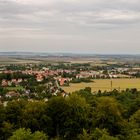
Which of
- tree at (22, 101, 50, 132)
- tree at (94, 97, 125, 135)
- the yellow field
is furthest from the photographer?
the yellow field

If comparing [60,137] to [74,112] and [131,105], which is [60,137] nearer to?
[74,112]

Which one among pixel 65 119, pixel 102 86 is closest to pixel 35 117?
pixel 65 119

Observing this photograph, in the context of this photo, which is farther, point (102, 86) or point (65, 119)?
point (102, 86)

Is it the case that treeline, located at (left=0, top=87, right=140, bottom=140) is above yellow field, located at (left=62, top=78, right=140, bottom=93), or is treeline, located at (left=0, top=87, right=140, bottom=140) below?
above

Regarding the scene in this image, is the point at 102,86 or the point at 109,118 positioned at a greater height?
the point at 109,118

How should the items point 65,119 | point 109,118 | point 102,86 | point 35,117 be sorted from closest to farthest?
point 109,118
point 35,117
point 65,119
point 102,86

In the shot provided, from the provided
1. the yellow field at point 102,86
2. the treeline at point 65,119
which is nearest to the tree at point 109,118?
the treeline at point 65,119

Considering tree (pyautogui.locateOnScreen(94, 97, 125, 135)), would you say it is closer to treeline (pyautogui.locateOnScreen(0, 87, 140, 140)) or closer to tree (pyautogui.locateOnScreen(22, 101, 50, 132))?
treeline (pyautogui.locateOnScreen(0, 87, 140, 140))

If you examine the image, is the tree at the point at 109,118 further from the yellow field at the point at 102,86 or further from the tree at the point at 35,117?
the yellow field at the point at 102,86

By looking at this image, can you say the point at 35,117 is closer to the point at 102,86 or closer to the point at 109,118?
the point at 109,118

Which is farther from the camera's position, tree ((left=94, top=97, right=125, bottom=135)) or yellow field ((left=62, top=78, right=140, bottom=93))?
yellow field ((left=62, top=78, right=140, bottom=93))

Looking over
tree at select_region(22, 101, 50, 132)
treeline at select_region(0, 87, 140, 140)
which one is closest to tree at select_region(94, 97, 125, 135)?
treeline at select_region(0, 87, 140, 140)

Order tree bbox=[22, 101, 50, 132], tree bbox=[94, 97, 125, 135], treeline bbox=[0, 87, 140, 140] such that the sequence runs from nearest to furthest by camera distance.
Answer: treeline bbox=[0, 87, 140, 140] → tree bbox=[94, 97, 125, 135] → tree bbox=[22, 101, 50, 132]
